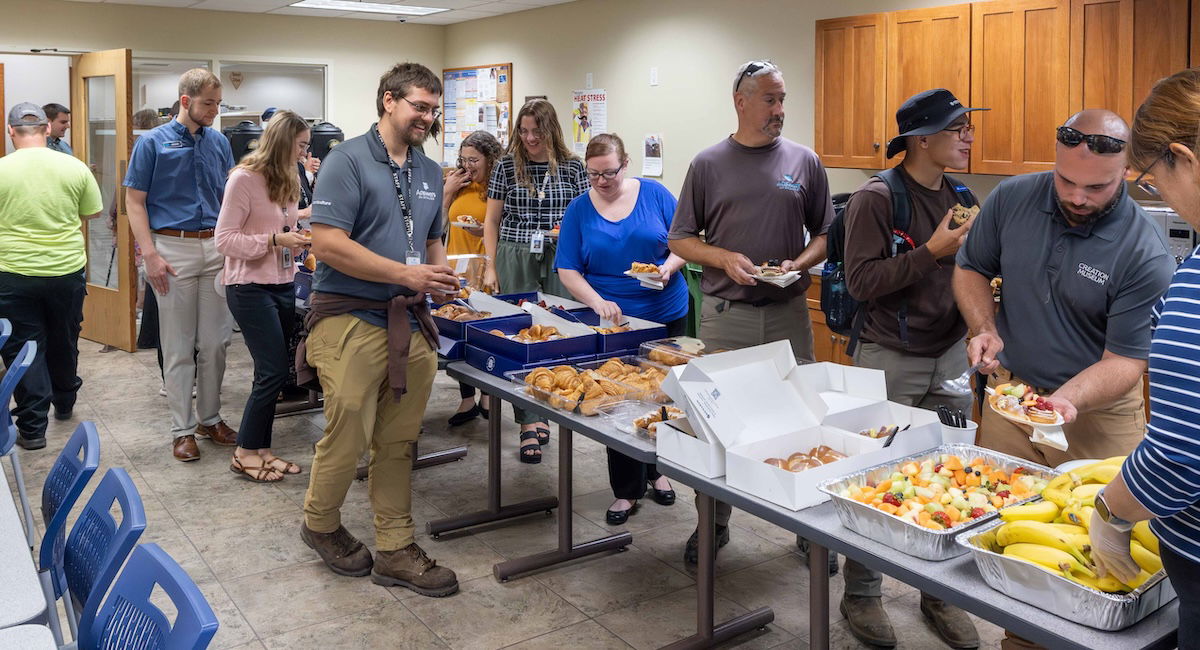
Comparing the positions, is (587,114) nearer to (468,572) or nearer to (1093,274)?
(468,572)

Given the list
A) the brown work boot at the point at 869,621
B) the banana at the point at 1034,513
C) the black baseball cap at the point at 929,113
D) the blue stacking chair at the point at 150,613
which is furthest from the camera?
the brown work boot at the point at 869,621

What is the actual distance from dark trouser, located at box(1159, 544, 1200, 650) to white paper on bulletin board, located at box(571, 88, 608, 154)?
287 inches

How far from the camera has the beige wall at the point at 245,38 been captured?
8.71m

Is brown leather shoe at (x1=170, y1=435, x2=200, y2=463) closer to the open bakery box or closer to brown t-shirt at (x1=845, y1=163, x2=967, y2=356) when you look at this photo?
the open bakery box

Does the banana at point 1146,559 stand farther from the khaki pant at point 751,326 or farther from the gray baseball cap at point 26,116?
the gray baseball cap at point 26,116

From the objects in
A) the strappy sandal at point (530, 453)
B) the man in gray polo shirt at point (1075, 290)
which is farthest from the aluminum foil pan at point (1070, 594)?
the strappy sandal at point (530, 453)

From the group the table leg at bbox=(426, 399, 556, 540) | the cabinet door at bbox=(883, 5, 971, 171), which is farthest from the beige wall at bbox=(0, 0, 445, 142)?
the table leg at bbox=(426, 399, 556, 540)

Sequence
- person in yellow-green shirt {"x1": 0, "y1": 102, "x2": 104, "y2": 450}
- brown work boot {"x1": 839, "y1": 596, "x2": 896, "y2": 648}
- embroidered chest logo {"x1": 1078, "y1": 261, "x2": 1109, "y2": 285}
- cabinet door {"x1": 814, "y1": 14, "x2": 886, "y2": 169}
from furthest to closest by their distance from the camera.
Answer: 1. cabinet door {"x1": 814, "y1": 14, "x2": 886, "y2": 169}
2. person in yellow-green shirt {"x1": 0, "y1": 102, "x2": 104, "y2": 450}
3. brown work boot {"x1": 839, "y1": 596, "x2": 896, "y2": 648}
4. embroidered chest logo {"x1": 1078, "y1": 261, "x2": 1109, "y2": 285}

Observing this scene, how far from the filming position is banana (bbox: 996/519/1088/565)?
162 centimetres

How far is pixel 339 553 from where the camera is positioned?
11.4 ft

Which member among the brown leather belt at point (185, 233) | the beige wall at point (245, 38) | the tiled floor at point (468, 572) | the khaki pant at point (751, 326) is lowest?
the tiled floor at point (468, 572)

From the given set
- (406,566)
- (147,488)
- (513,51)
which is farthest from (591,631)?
(513,51)

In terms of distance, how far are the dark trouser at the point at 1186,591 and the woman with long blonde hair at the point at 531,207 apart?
3520 mm

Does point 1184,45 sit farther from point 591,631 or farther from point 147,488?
point 147,488
